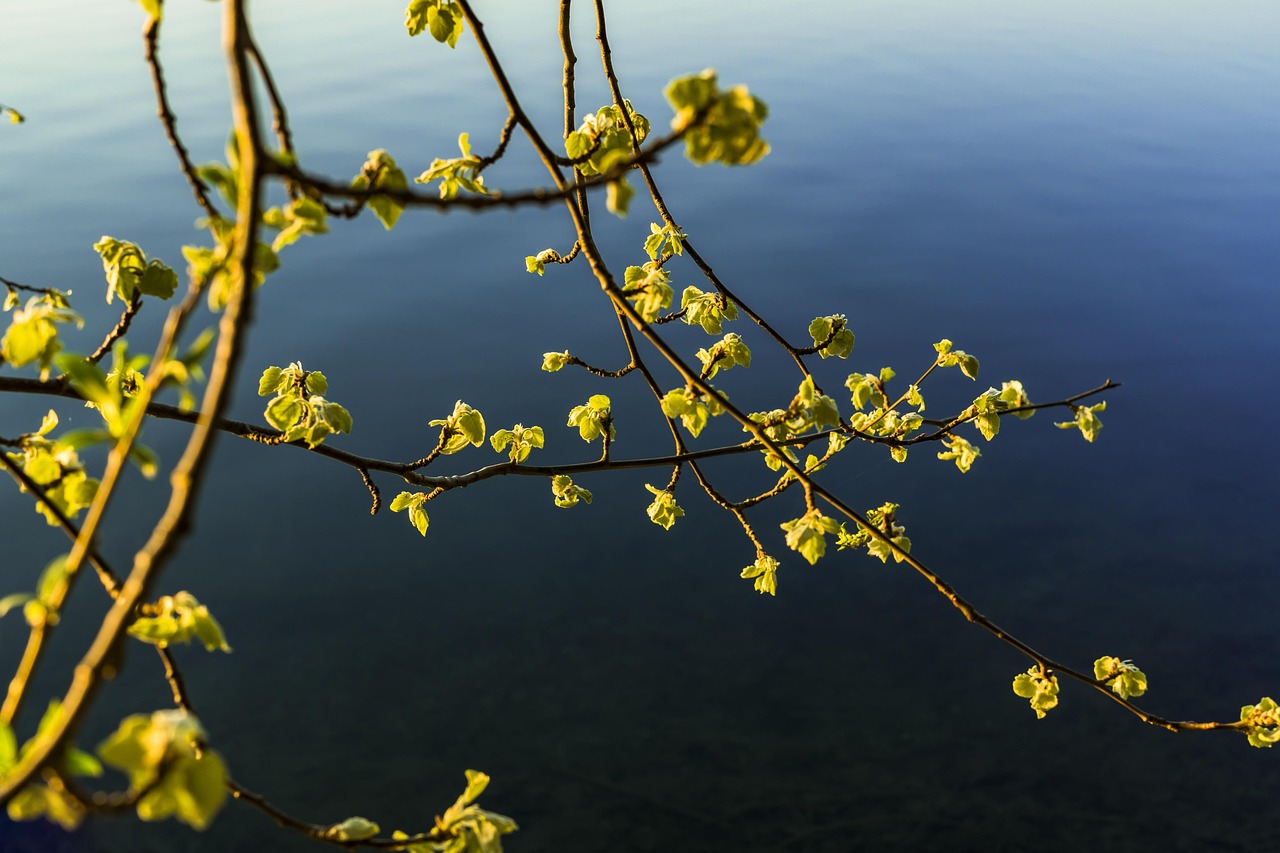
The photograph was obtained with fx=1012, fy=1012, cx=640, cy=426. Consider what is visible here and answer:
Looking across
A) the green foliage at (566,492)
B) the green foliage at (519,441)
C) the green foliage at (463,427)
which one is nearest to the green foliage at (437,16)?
the green foliage at (463,427)

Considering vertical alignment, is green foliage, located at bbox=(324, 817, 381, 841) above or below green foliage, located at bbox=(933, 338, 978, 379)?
below

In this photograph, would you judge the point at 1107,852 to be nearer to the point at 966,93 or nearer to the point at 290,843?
the point at 290,843

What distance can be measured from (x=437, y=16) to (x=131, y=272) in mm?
553

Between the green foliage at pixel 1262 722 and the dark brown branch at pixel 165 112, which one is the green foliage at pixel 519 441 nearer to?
the dark brown branch at pixel 165 112

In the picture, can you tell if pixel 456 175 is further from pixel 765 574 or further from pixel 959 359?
pixel 959 359

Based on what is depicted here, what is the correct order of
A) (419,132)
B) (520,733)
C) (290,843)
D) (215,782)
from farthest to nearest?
(419,132) < (520,733) < (290,843) < (215,782)

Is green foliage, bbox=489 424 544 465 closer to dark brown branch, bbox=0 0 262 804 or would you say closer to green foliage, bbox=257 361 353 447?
green foliage, bbox=257 361 353 447

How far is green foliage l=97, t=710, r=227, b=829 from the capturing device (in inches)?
24.9

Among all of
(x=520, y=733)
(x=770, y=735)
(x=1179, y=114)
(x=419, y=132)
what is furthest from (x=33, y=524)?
(x=1179, y=114)

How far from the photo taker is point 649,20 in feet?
43.7

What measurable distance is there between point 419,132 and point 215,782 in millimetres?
8853

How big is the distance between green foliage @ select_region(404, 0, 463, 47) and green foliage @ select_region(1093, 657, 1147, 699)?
141 centimetres

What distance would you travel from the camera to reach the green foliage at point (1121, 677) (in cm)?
165

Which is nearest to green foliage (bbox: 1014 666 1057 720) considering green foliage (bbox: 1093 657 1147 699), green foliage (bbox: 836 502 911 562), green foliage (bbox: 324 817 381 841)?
green foliage (bbox: 1093 657 1147 699)
